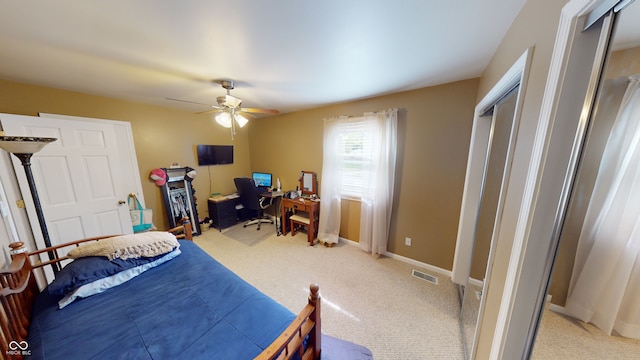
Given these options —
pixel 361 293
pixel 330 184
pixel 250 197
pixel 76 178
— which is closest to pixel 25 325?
pixel 76 178

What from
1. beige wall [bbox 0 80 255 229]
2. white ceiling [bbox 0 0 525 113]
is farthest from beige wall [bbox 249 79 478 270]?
beige wall [bbox 0 80 255 229]

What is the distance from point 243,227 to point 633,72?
4246 mm

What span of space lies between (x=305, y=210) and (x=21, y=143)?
8.98ft

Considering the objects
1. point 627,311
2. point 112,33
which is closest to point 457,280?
point 627,311

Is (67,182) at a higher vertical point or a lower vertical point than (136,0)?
lower

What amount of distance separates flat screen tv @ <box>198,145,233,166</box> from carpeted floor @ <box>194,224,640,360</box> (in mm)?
1549

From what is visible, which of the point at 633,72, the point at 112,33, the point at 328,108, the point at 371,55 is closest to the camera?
the point at 633,72

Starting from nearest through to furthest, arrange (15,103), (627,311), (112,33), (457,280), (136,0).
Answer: (627,311) < (136,0) < (112,33) < (15,103) < (457,280)

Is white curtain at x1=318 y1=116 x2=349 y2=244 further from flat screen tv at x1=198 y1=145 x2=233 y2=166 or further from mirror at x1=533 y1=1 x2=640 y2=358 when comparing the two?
mirror at x1=533 y1=1 x2=640 y2=358

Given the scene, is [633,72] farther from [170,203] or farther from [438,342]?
[170,203]

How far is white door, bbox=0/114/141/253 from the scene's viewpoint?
200cm

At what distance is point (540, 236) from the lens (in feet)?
2.29

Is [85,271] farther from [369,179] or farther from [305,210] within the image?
[369,179]

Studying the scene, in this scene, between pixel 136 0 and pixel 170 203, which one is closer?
pixel 136 0
